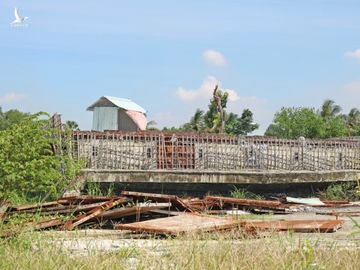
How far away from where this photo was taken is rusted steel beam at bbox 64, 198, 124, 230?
27.6 ft

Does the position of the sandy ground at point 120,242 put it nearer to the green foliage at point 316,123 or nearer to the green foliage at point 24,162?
the green foliage at point 24,162

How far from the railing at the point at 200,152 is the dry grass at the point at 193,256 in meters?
10.6

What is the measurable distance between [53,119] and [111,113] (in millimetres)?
13264

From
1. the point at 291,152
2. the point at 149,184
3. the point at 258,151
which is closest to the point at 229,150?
the point at 258,151

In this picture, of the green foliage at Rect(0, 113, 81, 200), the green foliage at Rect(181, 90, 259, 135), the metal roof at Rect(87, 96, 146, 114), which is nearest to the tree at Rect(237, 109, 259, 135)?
the green foliage at Rect(181, 90, 259, 135)

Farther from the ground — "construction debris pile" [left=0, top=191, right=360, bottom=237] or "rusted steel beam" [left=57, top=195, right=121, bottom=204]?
"rusted steel beam" [left=57, top=195, right=121, bottom=204]

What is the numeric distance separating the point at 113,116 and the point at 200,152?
1130 cm

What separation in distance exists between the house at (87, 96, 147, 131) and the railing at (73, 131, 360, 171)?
10510 mm

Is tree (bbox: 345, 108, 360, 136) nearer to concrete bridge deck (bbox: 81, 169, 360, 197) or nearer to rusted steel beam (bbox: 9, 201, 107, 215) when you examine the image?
concrete bridge deck (bbox: 81, 169, 360, 197)

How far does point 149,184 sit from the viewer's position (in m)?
16.6

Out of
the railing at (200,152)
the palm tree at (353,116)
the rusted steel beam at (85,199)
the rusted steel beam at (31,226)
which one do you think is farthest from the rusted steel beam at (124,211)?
the palm tree at (353,116)

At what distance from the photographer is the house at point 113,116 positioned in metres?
29.4

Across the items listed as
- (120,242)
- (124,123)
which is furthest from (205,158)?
(120,242)

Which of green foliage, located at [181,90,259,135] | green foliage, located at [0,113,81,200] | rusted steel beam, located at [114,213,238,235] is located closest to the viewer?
rusted steel beam, located at [114,213,238,235]
